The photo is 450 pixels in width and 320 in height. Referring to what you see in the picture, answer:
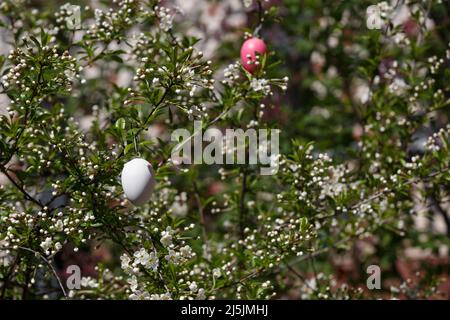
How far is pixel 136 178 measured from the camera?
2496 mm

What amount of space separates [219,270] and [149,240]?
359 millimetres

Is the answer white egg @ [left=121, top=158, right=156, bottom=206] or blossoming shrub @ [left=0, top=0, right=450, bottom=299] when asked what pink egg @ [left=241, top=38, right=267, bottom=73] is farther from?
white egg @ [left=121, top=158, right=156, bottom=206]

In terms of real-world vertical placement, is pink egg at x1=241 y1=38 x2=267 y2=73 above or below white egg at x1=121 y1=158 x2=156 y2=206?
above

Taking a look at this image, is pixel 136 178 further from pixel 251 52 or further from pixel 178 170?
pixel 178 170

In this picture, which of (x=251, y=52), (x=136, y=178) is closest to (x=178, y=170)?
(x=251, y=52)

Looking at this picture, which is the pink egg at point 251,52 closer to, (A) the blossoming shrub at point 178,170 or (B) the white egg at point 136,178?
(A) the blossoming shrub at point 178,170

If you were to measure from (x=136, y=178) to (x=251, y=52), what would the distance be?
87 cm

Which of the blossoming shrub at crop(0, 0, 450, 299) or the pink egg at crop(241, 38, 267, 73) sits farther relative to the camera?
the pink egg at crop(241, 38, 267, 73)

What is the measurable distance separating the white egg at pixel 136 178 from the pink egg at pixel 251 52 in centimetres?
70

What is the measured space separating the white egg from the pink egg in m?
0.70

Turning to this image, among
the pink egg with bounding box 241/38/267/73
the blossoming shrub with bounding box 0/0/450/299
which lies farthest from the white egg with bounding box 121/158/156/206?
the pink egg with bounding box 241/38/267/73

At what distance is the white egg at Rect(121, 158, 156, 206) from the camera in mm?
2496

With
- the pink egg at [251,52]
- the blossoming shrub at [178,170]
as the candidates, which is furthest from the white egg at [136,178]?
the pink egg at [251,52]
